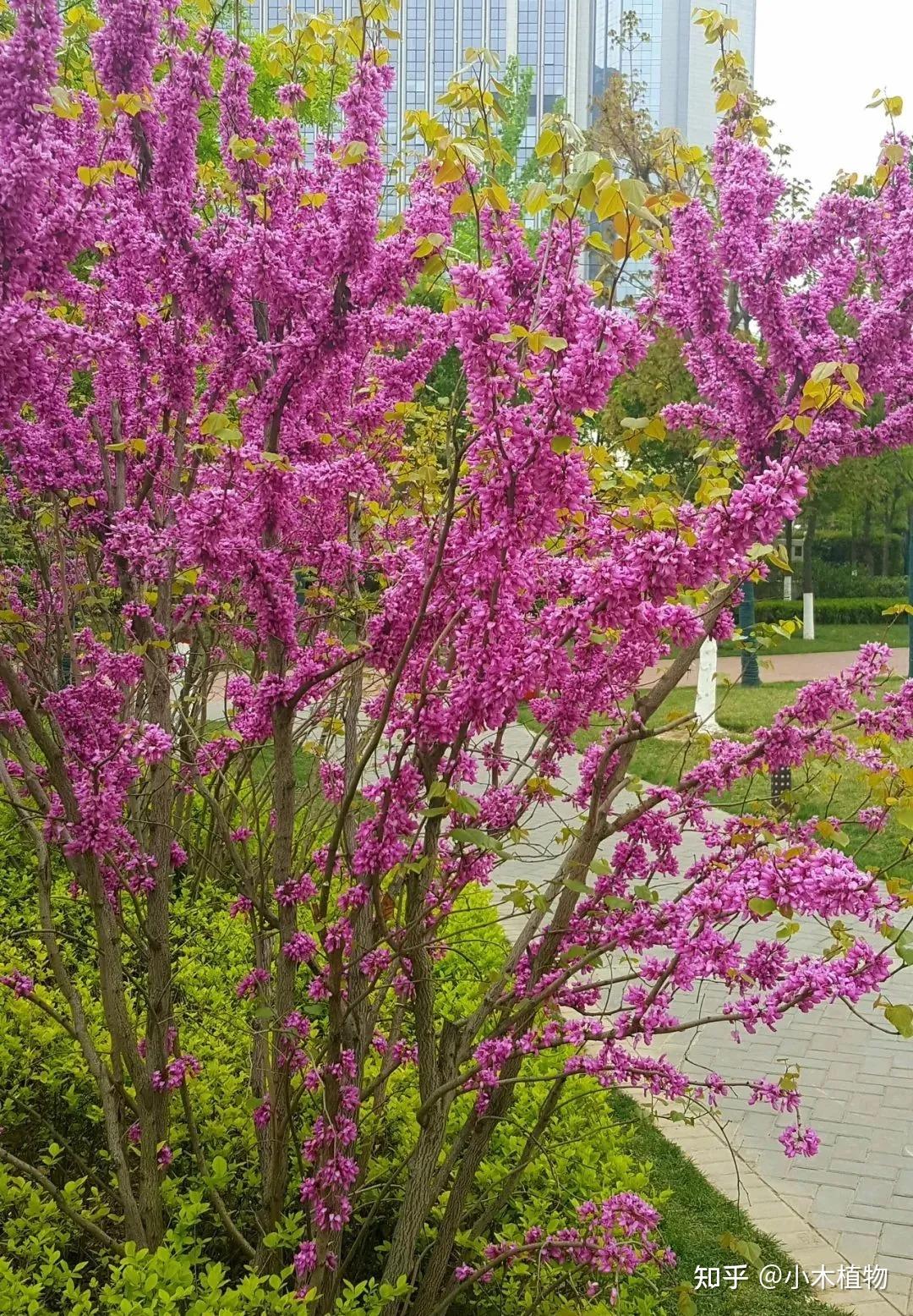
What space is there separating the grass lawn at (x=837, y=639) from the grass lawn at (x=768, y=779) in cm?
616

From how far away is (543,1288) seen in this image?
10.8 ft

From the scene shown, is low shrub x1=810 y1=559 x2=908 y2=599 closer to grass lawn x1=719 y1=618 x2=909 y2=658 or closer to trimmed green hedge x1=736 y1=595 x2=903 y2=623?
trimmed green hedge x1=736 y1=595 x2=903 y2=623

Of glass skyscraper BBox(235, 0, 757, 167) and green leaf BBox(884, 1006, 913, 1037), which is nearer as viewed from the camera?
green leaf BBox(884, 1006, 913, 1037)

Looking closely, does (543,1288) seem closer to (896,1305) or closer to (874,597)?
(896,1305)

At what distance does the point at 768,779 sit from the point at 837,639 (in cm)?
2313

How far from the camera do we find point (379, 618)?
2.59 m

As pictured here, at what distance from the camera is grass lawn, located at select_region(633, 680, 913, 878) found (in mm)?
3443

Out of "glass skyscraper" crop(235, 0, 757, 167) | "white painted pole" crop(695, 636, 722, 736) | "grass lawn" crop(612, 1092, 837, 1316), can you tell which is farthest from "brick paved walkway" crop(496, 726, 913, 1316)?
"glass skyscraper" crop(235, 0, 757, 167)

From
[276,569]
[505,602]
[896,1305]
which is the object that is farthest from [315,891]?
[896,1305]

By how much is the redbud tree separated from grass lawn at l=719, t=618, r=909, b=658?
20865mm

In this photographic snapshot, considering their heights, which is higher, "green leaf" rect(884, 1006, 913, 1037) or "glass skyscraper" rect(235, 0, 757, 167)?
"glass skyscraper" rect(235, 0, 757, 167)

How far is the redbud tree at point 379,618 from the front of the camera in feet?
7.25

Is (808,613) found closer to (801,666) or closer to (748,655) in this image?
(801,666)

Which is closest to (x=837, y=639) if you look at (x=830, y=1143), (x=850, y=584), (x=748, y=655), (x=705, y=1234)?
(x=850, y=584)
